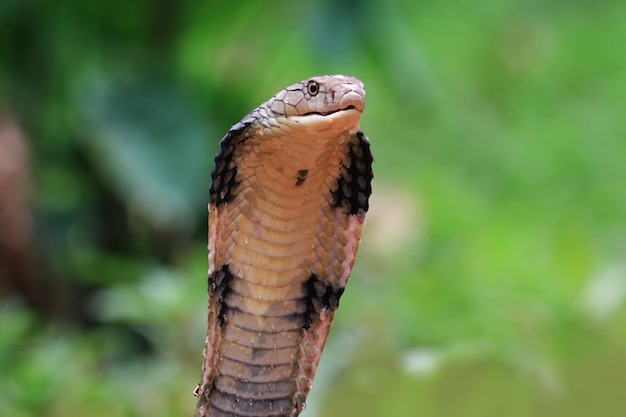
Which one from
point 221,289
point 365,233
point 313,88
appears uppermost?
point 365,233

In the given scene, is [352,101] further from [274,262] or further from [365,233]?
[365,233]

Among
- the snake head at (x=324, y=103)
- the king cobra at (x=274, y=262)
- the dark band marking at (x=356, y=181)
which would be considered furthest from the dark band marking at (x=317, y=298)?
the snake head at (x=324, y=103)

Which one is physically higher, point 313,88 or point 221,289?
point 313,88

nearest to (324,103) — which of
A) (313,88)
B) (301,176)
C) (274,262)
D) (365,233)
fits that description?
(313,88)

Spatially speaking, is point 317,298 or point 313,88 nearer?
point 313,88

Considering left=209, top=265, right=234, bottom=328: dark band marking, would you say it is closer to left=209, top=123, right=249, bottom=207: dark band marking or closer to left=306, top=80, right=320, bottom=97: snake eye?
left=209, top=123, right=249, bottom=207: dark band marking

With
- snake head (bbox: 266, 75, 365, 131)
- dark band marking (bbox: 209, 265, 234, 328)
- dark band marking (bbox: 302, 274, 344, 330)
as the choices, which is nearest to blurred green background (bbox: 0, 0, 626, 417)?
dark band marking (bbox: 302, 274, 344, 330)
